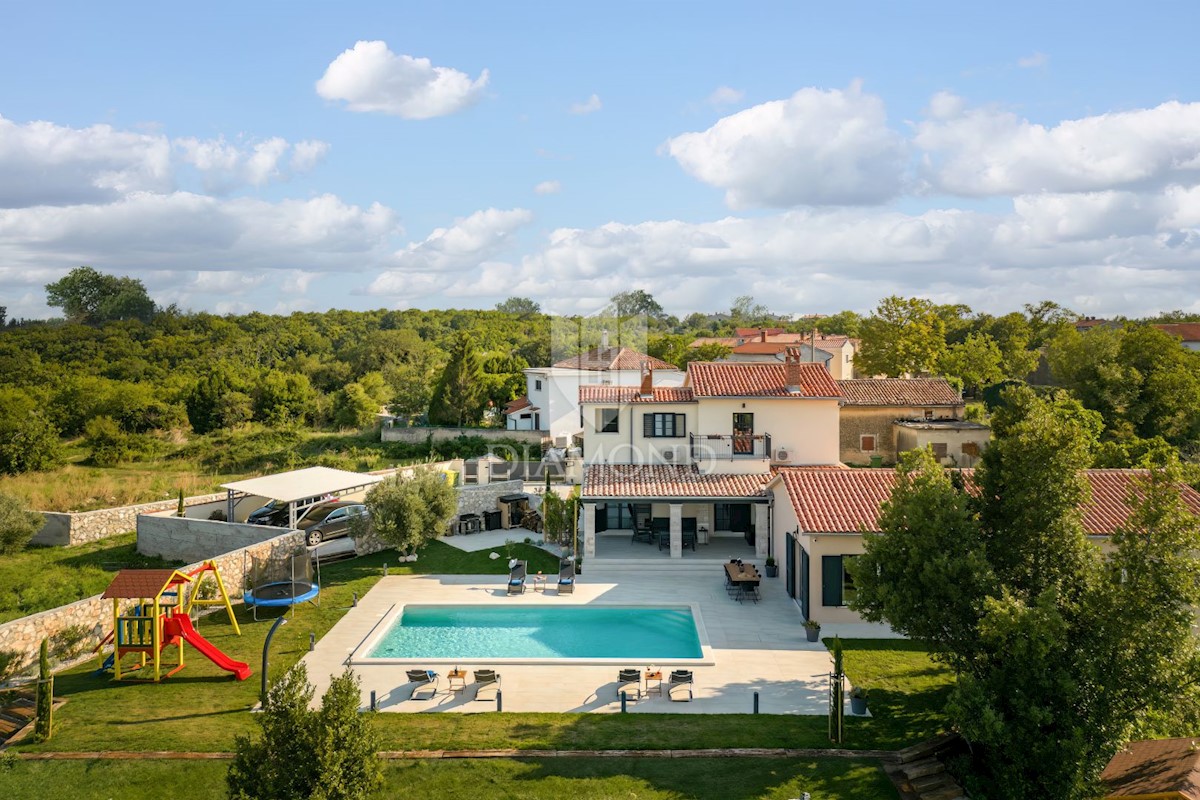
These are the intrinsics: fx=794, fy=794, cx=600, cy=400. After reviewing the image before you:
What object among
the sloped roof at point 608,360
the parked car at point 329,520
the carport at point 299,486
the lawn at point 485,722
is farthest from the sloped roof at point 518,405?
the lawn at point 485,722

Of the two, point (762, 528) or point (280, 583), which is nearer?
point (280, 583)

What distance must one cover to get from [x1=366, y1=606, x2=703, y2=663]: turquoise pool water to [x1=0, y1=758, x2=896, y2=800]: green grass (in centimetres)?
537

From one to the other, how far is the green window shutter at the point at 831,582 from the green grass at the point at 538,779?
7245mm

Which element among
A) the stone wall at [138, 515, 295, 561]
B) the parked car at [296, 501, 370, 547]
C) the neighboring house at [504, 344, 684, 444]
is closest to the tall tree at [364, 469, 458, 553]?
the parked car at [296, 501, 370, 547]

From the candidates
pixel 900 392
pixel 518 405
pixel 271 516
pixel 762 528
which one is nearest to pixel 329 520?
pixel 271 516

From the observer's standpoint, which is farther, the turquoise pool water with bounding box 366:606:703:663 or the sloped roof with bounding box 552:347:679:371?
the sloped roof with bounding box 552:347:679:371

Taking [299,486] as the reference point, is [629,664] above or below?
below

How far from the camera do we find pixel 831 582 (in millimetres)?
21016

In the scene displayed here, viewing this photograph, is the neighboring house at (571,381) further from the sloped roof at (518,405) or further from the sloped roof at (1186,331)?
the sloped roof at (1186,331)

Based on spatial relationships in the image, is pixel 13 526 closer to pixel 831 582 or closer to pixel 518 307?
pixel 831 582

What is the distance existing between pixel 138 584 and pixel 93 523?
1463 centimetres

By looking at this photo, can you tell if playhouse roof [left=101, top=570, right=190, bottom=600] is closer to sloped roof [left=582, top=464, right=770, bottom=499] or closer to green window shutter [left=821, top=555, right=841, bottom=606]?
sloped roof [left=582, top=464, right=770, bottom=499]

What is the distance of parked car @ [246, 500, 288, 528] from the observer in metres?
29.4

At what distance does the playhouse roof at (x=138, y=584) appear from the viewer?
60.3ft
